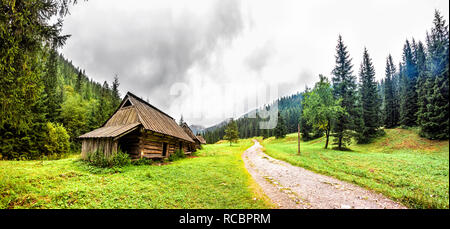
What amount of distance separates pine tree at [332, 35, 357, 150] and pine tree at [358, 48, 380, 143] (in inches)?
168

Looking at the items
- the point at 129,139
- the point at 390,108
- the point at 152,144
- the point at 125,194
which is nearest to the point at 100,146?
the point at 129,139

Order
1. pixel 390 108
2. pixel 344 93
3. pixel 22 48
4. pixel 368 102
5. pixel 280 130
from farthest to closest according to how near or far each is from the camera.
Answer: pixel 280 130 → pixel 390 108 → pixel 368 102 → pixel 344 93 → pixel 22 48

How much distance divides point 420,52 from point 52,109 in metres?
41.6

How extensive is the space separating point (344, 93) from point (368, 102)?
977cm

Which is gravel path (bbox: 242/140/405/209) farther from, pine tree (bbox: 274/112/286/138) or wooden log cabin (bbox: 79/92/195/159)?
pine tree (bbox: 274/112/286/138)

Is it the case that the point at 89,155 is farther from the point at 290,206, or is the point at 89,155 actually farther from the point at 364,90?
the point at 364,90

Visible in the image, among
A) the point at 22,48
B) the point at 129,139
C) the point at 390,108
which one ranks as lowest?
the point at 129,139

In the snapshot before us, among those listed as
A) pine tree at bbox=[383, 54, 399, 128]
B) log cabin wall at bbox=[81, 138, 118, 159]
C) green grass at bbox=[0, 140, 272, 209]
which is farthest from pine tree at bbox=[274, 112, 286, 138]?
log cabin wall at bbox=[81, 138, 118, 159]

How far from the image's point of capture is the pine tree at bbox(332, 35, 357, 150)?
24344 millimetres

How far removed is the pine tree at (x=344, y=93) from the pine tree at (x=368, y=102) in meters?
4.26

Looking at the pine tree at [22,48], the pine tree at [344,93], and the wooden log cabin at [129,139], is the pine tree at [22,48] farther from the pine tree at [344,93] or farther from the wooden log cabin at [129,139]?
the pine tree at [344,93]

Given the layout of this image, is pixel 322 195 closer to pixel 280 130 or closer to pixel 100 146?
pixel 100 146

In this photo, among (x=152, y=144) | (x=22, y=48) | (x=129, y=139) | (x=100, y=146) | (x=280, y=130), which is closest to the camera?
(x=22, y=48)

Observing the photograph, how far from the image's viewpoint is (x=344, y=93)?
25.8 metres
